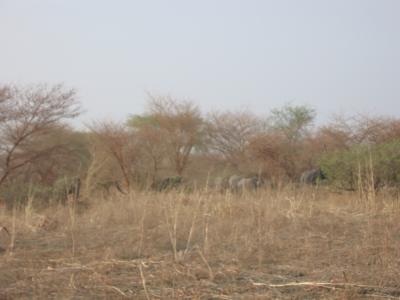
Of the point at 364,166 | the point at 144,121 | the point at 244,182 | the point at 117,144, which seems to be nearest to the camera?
the point at 364,166

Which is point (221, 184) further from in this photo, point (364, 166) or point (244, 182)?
point (364, 166)

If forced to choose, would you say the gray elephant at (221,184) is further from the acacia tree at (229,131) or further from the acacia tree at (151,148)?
the acacia tree at (229,131)

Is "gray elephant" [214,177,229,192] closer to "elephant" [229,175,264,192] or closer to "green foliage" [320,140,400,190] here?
"elephant" [229,175,264,192]

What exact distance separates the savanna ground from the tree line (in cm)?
397

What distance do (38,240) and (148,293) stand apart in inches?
130

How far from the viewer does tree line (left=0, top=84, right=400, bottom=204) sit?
40.8 feet

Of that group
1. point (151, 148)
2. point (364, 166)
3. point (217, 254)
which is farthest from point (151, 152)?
point (217, 254)

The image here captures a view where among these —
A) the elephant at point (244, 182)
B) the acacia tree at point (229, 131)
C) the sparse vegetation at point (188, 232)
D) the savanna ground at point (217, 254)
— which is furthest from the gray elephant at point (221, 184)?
the acacia tree at point (229, 131)

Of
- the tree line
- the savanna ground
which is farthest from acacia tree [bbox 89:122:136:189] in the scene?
the savanna ground

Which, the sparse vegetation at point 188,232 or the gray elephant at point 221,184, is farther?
the gray elephant at point 221,184

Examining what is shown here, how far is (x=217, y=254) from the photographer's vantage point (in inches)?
203

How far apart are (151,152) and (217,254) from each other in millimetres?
14777

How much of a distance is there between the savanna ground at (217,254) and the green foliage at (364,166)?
9.92 ft

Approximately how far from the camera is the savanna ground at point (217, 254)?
383 centimetres
